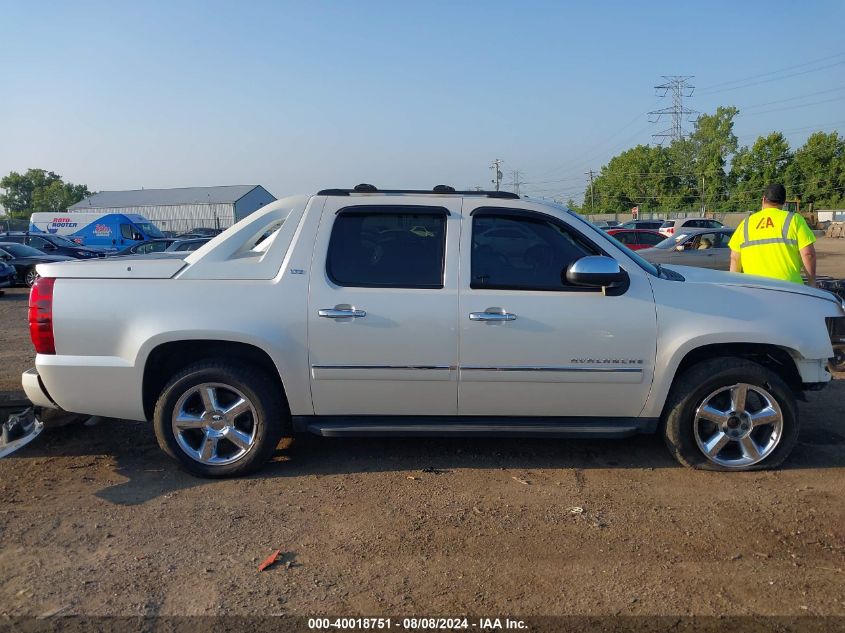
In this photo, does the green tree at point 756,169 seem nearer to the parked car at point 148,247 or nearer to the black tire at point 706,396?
the parked car at point 148,247

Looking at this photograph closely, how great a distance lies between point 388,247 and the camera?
4309 mm

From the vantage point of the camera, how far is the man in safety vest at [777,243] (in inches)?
228

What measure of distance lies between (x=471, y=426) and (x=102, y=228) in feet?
117

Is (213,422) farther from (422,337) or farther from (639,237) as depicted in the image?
(639,237)

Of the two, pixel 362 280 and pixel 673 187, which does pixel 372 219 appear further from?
pixel 673 187

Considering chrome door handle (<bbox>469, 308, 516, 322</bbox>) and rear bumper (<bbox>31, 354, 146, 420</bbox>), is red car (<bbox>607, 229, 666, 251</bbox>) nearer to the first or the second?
chrome door handle (<bbox>469, 308, 516, 322</bbox>)

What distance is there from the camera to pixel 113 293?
13.7ft

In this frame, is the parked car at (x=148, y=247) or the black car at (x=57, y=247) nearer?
the parked car at (x=148, y=247)

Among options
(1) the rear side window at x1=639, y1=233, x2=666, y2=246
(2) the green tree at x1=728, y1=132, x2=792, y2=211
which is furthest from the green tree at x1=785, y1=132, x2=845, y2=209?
(1) the rear side window at x1=639, y1=233, x2=666, y2=246

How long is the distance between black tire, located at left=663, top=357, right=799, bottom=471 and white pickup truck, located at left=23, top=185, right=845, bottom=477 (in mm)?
13

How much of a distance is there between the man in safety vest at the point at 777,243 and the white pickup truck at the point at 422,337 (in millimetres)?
1509

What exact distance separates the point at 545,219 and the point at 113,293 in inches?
110

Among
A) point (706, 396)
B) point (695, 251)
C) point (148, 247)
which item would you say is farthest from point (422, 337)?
point (148, 247)

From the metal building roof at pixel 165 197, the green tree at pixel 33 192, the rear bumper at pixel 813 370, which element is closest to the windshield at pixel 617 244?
the rear bumper at pixel 813 370
